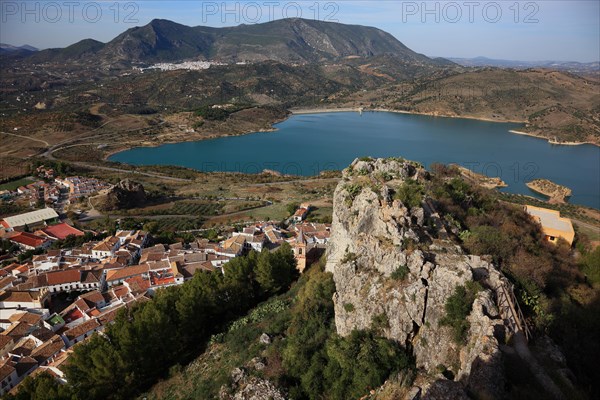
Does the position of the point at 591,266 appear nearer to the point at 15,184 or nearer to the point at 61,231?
the point at 61,231

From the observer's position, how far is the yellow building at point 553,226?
1984 cm

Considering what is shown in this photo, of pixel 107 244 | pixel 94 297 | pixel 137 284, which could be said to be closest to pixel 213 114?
pixel 107 244

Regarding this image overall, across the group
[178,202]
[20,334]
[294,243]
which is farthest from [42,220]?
[294,243]

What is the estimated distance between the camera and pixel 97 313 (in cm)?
2184

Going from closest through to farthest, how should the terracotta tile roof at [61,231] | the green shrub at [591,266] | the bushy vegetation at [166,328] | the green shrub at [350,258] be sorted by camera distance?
the green shrub at [350,258] → the bushy vegetation at [166,328] → the green shrub at [591,266] → the terracotta tile roof at [61,231]

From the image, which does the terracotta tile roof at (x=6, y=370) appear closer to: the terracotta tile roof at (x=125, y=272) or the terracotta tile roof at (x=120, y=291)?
the terracotta tile roof at (x=120, y=291)

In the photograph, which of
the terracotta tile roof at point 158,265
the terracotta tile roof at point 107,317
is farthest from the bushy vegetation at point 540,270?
the terracotta tile roof at point 107,317

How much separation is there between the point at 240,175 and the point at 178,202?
17702 millimetres

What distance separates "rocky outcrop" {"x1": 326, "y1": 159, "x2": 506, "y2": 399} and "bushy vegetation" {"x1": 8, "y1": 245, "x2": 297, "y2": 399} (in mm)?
7021

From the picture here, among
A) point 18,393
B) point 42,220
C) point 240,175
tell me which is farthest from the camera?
point 240,175

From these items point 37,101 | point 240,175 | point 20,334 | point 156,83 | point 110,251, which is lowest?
point 20,334

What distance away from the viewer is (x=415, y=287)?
452 inches

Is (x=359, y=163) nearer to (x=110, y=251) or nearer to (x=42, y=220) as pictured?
(x=110, y=251)

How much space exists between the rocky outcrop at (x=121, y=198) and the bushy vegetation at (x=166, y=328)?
2767 centimetres
